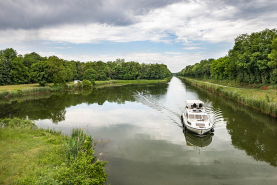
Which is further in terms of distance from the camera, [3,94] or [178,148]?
[3,94]

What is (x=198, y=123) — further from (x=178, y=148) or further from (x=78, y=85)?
(x=78, y=85)

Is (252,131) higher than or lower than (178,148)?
higher

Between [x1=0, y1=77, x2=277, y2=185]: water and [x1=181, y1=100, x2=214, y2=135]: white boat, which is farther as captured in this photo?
[x1=181, y1=100, x2=214, y2=135]: white boat

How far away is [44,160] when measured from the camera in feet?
30.5

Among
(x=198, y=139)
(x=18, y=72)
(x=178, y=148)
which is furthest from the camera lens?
(x=18, y=72)

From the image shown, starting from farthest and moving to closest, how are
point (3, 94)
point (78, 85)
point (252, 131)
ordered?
point (78, 85) → point (3, 94) → point (252, 131)

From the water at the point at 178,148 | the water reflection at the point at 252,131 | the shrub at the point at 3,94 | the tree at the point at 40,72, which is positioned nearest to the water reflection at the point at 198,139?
the water at the point at 178,148

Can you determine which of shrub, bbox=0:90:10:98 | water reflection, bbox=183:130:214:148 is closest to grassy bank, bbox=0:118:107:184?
water reflection, bbox=183:130:214:148

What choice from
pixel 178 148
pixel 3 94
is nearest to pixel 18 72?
pixel 3 94

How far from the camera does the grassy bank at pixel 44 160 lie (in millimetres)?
7220

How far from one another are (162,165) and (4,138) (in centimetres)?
1123

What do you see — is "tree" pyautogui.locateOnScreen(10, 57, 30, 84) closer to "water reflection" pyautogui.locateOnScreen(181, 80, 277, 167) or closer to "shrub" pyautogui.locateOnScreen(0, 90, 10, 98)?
"shrub" pyautogui.locateOnScreen(0, 90, 10, 98)

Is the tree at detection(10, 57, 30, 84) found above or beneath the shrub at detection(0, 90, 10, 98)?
above

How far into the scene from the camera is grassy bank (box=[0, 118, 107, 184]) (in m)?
7.22
